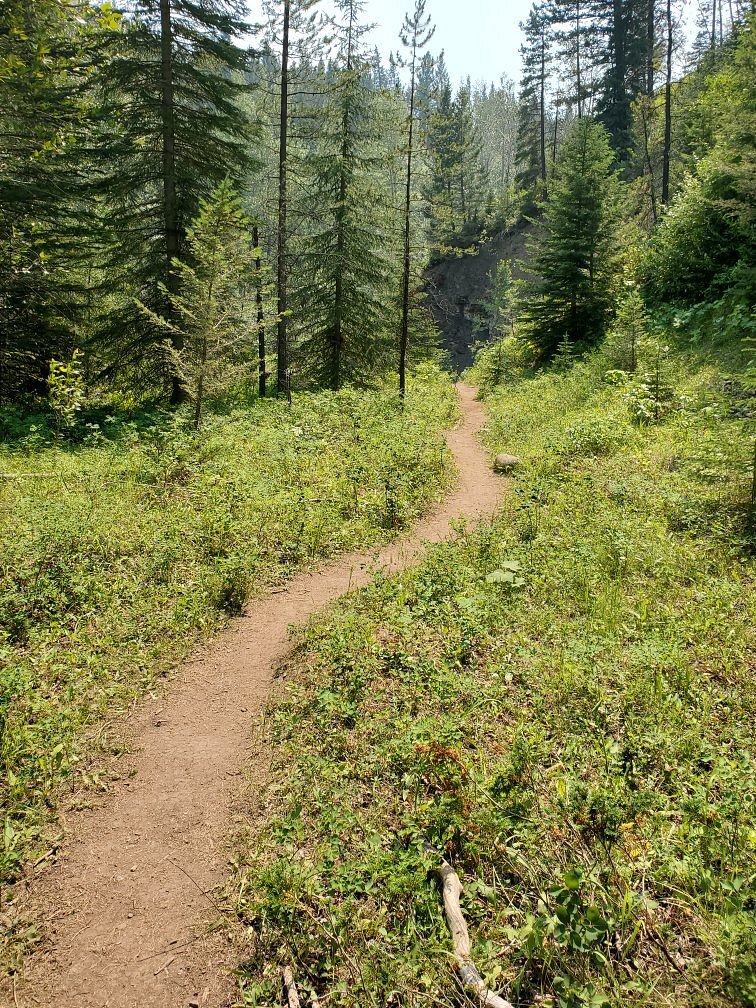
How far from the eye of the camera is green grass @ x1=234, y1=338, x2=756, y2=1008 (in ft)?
10.2

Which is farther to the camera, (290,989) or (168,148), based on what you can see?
(168,148)

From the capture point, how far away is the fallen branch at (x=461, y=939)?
2.96 meters

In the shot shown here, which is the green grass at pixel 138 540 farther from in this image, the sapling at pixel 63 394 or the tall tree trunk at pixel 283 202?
the tall tree trunk at pixel 283 202

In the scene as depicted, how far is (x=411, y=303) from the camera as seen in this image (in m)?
22.8

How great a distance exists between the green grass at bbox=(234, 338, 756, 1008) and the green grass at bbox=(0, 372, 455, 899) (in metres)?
1.90

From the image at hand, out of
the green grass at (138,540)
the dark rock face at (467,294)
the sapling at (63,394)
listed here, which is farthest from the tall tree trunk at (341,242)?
the dark rock face at (467,294)

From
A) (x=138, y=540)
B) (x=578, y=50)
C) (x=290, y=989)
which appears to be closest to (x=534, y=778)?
(x=290, y=989)

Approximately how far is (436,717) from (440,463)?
29.0 feet

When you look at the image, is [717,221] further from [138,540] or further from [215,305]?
[138,540]

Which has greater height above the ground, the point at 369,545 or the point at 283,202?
the point at 283,202

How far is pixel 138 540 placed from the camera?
26.9ft

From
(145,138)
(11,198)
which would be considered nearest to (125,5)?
(145,138)

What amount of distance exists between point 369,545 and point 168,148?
44.6 ft

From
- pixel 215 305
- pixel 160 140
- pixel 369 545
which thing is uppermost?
pixel 160 140
